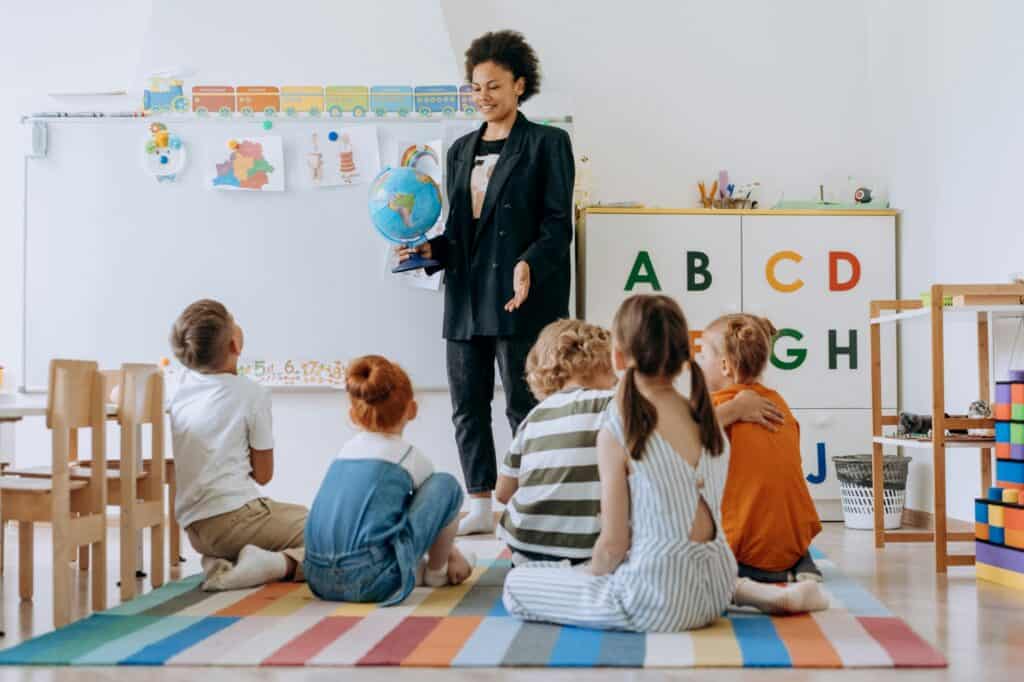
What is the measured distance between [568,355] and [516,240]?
1114 mm

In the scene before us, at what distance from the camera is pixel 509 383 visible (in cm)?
361

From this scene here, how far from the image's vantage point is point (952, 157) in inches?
151

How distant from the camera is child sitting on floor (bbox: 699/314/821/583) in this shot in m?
2.60

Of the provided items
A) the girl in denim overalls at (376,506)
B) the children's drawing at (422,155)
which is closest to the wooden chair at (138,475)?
the girl in denim overalls at (376,506)

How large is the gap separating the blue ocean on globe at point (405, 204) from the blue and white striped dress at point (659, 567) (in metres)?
1.62

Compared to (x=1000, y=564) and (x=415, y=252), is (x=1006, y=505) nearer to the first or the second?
(x=1000, y=564)

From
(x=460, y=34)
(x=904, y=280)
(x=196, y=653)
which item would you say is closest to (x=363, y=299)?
(x=460, y=34)

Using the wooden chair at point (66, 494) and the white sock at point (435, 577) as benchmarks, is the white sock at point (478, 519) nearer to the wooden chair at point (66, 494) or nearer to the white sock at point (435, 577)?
the white sock at point (435, 577)

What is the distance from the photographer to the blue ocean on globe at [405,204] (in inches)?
142

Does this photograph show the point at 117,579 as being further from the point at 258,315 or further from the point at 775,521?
the point at 775,521

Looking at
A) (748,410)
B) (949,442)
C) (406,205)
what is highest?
(406,205)

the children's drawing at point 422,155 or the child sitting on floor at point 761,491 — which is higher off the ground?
the children's drawing at point 422,155

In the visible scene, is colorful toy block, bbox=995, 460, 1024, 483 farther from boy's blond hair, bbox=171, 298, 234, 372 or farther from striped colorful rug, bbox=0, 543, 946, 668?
boy's blond hair, bbox=171, 298, 234, 372

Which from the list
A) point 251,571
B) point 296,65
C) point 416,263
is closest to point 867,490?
point 416,263
